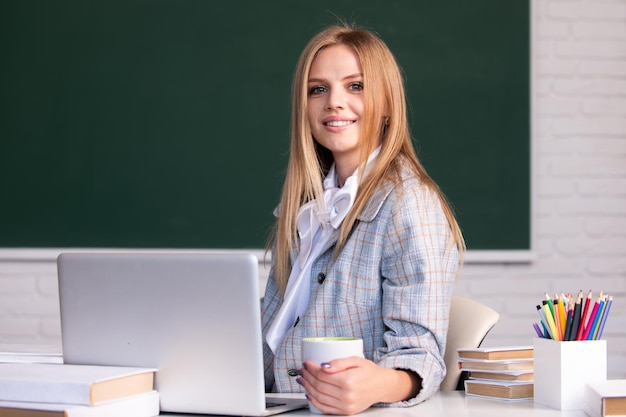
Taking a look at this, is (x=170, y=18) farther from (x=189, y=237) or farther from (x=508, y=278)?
(x=508, y=278)

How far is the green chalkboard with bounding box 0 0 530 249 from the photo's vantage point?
9.87ft

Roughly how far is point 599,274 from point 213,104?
1.46m

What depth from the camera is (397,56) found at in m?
3.10

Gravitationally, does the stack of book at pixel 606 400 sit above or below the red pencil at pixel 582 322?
below

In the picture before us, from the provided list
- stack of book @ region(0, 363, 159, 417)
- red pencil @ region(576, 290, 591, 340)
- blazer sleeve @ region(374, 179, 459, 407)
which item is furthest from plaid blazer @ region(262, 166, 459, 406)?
stack of book @ region(0, 363, 159, 417)

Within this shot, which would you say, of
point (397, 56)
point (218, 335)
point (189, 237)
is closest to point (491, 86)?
point (397, 56)

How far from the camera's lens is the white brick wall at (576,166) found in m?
3.08

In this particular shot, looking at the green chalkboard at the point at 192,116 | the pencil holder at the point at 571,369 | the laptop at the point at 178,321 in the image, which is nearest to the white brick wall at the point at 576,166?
the green chalkboard at the point at 192,116

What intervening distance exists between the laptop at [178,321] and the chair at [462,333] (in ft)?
1.34

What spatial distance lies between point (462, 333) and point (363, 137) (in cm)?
42

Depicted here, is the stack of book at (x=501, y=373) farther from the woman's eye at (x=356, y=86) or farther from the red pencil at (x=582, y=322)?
the woman's eye at (x=356, y=86)

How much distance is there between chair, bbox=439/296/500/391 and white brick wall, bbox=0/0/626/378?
4.71ft

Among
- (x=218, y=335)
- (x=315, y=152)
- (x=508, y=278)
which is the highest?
(x=315, y=152)

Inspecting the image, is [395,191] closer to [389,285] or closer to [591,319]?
[389,285]
